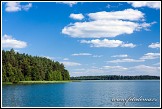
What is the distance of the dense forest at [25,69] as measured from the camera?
86500 millimetres

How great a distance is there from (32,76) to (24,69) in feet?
11.7

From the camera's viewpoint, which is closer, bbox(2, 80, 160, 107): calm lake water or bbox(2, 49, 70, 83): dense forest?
bbox(2, 80, 160, 107): calm lake water

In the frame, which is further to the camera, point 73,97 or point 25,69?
point 25,69

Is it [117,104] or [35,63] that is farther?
[35,63]

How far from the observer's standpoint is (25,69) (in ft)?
318

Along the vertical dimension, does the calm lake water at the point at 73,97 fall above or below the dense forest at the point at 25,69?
below

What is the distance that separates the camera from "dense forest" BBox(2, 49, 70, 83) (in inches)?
3406

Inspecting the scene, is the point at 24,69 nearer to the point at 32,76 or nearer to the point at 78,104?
the point at 32,76

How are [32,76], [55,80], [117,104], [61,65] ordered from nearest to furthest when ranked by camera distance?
[117,104] < [32,76] < [55,80] < [61,65]

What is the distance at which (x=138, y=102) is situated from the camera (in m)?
34.4

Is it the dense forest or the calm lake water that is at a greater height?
the dense forest

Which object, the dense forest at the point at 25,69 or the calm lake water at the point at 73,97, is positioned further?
the dense forest at the point at 25,69

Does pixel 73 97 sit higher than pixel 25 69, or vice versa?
pixel 25 69

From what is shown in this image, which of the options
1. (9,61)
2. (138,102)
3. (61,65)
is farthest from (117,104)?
(61,65)
